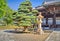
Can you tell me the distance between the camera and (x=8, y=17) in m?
30.4

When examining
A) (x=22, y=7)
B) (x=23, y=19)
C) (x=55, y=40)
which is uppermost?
(x=22, y=7)

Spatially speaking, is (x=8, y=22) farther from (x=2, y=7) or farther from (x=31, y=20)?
(x=31, y=20)

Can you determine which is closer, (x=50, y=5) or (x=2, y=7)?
(x=50, y=5)

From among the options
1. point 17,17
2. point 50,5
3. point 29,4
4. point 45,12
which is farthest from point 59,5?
point 17,17

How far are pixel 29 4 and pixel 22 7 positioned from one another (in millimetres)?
891

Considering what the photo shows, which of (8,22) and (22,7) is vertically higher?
(22,7)

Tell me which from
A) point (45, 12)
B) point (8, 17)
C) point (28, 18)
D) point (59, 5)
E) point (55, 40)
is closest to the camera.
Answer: point (55, 40)

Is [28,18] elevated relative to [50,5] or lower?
lower

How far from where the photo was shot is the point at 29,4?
1811 cm

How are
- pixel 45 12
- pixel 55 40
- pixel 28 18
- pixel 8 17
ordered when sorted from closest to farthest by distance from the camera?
pixel 55 40 → pixel 28 18 → pixel 45 12 → pixel 8 17

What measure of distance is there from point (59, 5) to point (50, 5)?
1.24m

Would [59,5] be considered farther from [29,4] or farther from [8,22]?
[8,22]

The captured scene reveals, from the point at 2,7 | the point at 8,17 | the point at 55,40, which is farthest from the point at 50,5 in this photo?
the point at 55,40

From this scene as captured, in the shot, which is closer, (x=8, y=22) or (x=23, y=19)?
(x=23, y=19)
